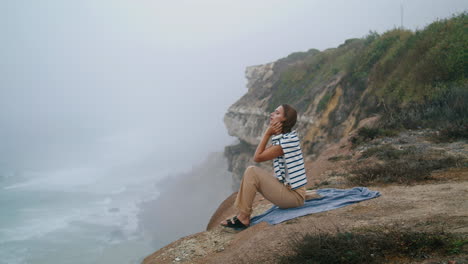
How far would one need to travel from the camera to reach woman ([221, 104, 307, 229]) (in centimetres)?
401

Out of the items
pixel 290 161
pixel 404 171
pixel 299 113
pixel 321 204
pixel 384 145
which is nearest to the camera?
pixel 290 161

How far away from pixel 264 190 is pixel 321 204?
845mm

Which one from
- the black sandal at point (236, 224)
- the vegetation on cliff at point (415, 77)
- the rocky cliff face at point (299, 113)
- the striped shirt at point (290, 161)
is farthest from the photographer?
the rocky cliff face at point (299, 113)

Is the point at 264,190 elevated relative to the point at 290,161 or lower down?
lower down

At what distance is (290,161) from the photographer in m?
4.04

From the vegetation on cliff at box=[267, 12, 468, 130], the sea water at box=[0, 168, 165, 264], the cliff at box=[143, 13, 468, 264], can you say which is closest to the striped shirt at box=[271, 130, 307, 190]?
the cliff at box=[143, 13, 468, 264]

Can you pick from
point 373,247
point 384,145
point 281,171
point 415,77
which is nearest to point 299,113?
point 415,77

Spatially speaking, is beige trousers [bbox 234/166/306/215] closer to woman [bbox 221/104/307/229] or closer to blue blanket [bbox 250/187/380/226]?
woman [bbox 221/104/307/229]

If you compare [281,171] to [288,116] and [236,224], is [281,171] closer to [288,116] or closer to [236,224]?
[288,116]

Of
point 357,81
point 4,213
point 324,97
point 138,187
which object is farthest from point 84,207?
point 357,81

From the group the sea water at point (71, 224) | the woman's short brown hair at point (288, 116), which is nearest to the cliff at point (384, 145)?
the woman's short brown hair at point (288, 116)

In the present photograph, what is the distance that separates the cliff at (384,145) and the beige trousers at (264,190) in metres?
0.32

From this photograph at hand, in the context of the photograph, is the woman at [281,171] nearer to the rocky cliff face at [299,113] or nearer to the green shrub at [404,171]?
the green shrub at [404,171]

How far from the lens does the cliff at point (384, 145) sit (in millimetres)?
3396
